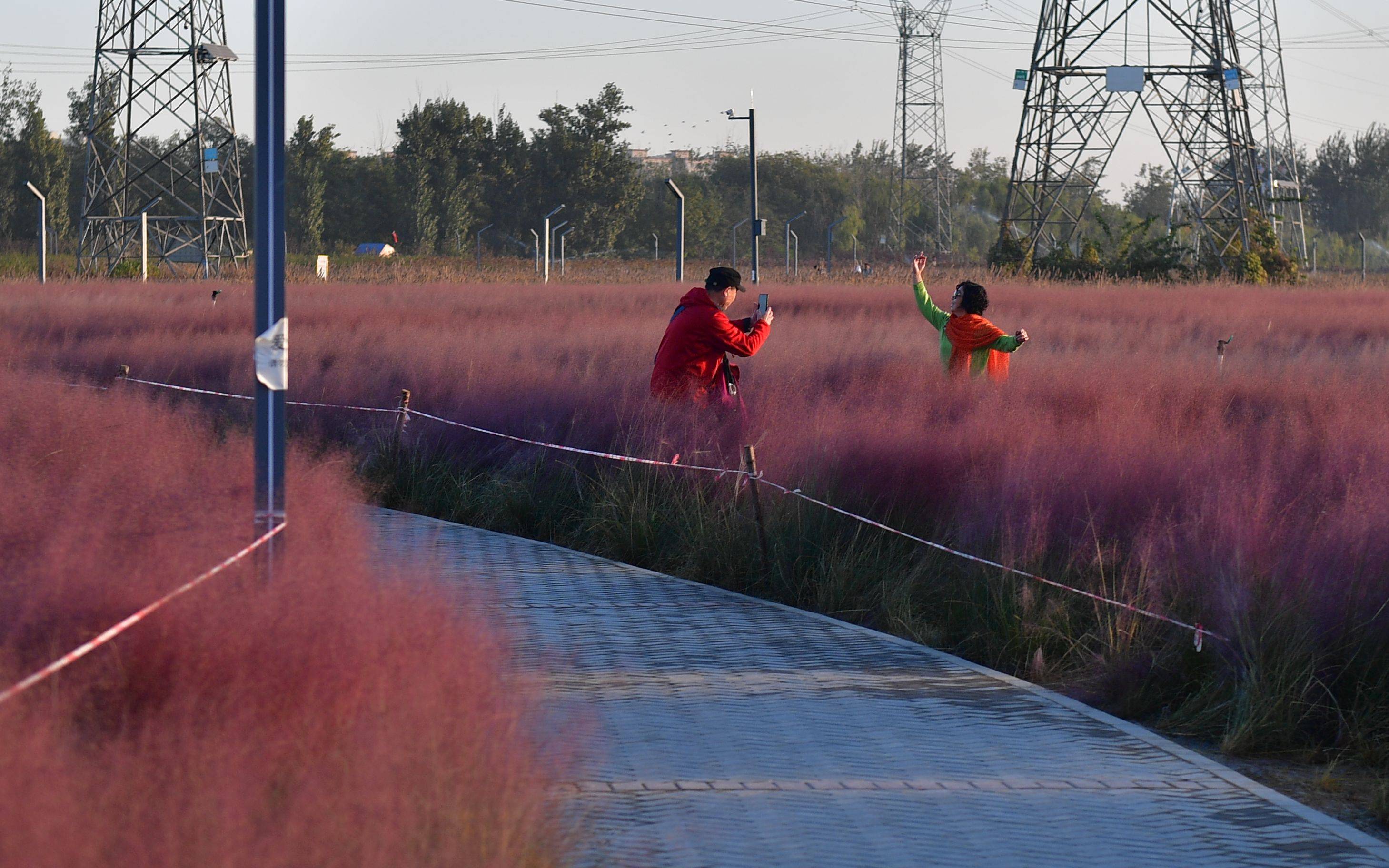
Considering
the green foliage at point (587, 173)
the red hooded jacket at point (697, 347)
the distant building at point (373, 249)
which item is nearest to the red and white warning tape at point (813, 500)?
the red hooded jacket at point (697, 347)

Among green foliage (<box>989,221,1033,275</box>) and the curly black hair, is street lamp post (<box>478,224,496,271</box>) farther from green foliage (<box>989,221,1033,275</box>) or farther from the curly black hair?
the curly black hair

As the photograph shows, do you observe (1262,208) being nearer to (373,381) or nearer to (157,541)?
(373,381)

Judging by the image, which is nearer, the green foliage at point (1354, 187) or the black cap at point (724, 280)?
the black cap at point (724, 280)

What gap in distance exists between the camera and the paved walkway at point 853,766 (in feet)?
12.7

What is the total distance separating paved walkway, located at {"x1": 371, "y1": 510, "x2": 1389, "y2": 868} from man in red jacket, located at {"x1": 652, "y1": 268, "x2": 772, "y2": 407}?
2.51 m

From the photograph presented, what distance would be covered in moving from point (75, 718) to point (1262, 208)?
128 feet

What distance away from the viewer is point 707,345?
29.1 ft

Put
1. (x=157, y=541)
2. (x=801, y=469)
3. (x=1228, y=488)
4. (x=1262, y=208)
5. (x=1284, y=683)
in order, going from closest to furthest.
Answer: (x=157, y=541)
(x=1284, y=683)
(x=1228, y=488)
(x=801, y=469)
(x=1262, y=208)

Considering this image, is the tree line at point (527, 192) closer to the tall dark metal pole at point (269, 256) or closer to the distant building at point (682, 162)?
the distant building at point (682, 162)

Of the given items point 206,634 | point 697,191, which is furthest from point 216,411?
point 697,191

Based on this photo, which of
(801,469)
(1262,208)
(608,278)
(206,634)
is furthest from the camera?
(608,278)

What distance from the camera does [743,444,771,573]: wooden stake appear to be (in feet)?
24.2

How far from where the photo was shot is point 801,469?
8.10 meters

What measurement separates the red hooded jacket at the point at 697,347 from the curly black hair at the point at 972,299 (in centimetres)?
162
